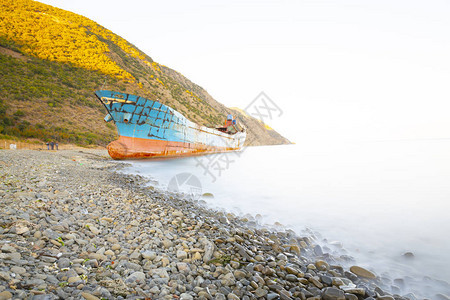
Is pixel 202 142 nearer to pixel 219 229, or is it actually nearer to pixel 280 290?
pixel 219 229

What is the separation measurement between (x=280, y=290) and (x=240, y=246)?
93cm

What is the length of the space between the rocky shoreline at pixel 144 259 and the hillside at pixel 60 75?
21.5 m

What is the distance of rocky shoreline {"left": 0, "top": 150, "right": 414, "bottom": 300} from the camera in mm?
1843

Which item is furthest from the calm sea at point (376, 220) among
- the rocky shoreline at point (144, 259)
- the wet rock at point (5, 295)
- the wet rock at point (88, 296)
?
the wet rock at point (5, 295)

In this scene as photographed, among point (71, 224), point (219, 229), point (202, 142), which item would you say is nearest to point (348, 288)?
point (219, 229)

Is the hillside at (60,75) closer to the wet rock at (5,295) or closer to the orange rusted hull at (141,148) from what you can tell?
the orange rusted hull at (141,148)

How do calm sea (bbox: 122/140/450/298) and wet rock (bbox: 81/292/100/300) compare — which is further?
calm sea (bbox: 122/140/450/298)

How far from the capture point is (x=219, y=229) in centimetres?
375

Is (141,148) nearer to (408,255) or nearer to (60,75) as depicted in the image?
(408,255)

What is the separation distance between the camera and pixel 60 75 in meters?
29.0

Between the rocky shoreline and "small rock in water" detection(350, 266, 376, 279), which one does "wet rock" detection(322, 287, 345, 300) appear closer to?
the rocky shoreline

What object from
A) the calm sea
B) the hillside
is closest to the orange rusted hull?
Answer: the calm sea

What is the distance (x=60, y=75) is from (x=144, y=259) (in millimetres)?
37202

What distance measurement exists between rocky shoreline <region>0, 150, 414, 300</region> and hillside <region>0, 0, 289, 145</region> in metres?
21.5
